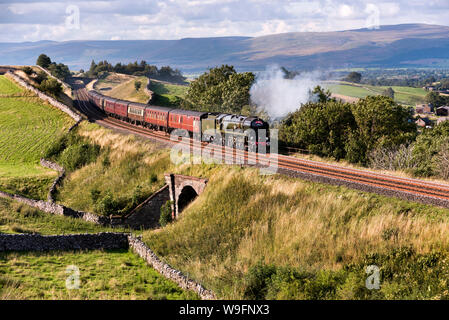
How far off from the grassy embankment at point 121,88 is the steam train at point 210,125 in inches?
1391

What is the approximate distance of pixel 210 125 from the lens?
1569 inches

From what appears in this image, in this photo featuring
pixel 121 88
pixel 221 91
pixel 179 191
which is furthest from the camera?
pixel 121 88

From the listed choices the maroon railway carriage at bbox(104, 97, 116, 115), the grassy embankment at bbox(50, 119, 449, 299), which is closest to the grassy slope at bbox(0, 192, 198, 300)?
the grassy embankment at bbox(50, 119, 449, 299)

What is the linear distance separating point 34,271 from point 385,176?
75.1 feet

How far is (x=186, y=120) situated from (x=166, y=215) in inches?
587

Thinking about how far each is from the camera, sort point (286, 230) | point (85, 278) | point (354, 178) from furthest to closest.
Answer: point (354, 178) < point (286, 230) < point (85, 278)

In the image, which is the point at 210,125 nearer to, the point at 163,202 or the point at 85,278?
the point at 163,202

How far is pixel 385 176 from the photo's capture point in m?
26.7

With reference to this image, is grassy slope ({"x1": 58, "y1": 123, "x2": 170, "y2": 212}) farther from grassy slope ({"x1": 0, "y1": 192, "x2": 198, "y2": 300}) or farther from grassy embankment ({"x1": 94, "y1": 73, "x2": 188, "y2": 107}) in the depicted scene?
grassy embankment ({"x1": 94, "y1": 73, "x2": 188, "y2": 107})

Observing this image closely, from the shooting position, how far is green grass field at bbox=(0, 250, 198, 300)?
17.6 meters

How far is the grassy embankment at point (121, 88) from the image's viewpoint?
9609 centimetres

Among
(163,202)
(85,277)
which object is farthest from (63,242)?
(163,202)

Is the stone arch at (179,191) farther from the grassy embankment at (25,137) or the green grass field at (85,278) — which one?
the grassy embankment at (25,137)
